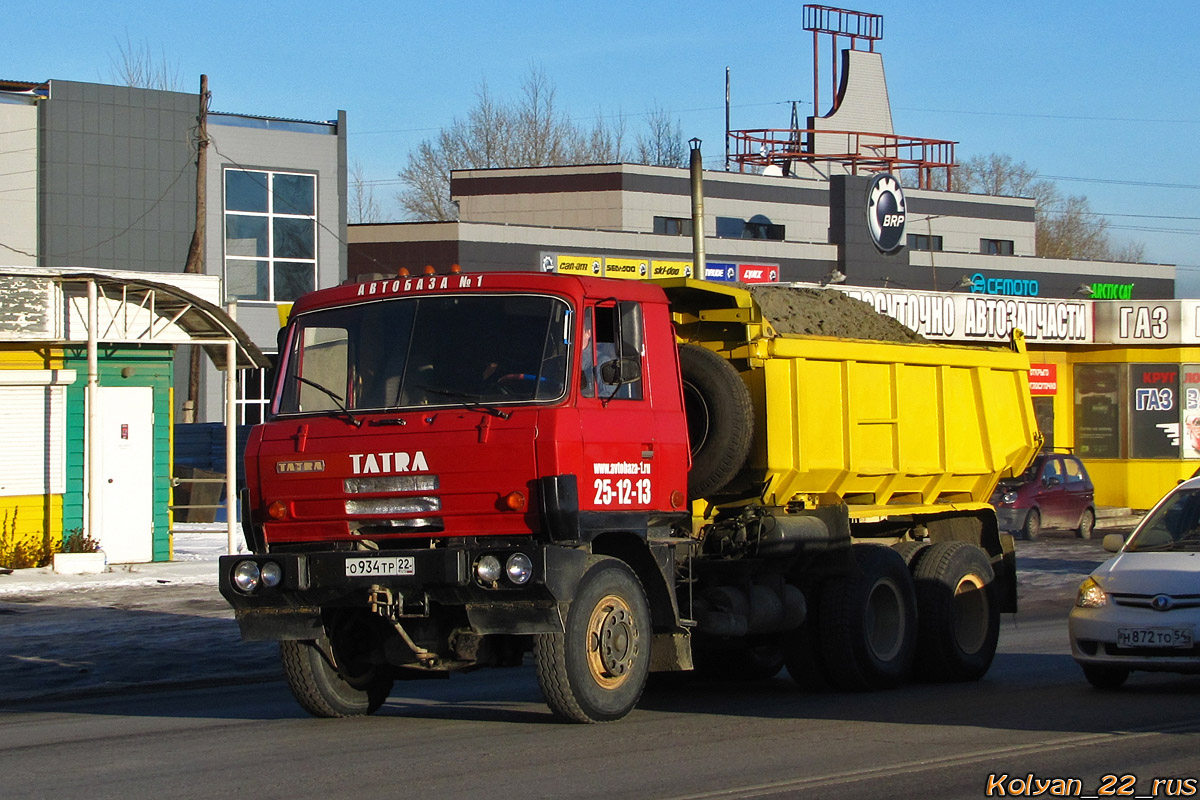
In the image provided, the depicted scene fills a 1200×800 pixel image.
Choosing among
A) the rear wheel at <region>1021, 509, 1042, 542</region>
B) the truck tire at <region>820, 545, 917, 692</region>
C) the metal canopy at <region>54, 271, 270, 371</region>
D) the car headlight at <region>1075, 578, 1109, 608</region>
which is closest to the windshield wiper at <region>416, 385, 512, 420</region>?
the truck tire at <region>820, 545, 917, 692</region>

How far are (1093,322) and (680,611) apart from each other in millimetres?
27320

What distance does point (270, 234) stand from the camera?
37.2 metres

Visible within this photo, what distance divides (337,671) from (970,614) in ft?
17.7

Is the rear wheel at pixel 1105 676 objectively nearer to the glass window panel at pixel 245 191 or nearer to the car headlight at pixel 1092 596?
the car headlight at pixel 1092 596

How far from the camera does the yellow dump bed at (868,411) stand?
1102 centimetres

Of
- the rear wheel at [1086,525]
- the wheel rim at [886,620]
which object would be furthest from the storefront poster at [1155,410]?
the wheel rim at [886,620]

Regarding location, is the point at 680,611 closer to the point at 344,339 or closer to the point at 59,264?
the point at 344,339

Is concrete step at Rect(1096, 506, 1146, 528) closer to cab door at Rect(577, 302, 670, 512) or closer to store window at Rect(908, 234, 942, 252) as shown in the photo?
cab door at Rect(577, 302, 670, 512)

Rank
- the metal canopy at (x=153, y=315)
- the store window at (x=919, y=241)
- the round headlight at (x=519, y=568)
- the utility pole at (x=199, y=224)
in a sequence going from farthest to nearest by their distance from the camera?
the store window at (x=919, y=241)
the utility pole at (x=199, y=224)
the metal canopy at (x=153, y=315)
the round headlight at (x=519, y=568)

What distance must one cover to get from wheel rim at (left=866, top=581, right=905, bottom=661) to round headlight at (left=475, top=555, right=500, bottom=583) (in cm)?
397

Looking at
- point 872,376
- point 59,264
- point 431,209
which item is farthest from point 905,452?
point 431,209

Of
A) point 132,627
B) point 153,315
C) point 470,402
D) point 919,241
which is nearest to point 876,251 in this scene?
point 919,241

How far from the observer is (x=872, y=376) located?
1196cm

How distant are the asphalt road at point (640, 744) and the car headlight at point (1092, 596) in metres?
0.64
